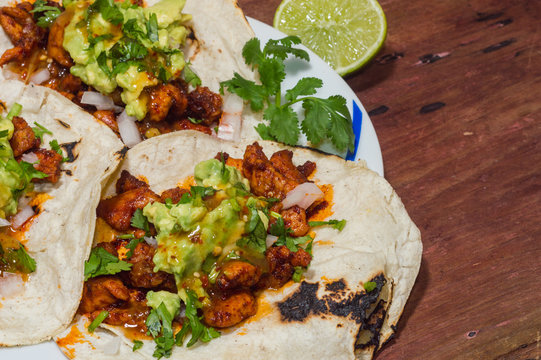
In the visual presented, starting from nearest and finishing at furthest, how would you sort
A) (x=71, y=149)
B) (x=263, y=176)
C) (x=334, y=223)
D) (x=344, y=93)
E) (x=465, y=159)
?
(x=334, y=223) → (x=263, y=176) → (x=71, y=149) → (x=344, y=93) → (x=465, y=159)

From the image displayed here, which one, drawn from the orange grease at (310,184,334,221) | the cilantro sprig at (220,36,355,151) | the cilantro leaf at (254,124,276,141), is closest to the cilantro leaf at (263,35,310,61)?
the cilantro sprig at (220,36,355,151)

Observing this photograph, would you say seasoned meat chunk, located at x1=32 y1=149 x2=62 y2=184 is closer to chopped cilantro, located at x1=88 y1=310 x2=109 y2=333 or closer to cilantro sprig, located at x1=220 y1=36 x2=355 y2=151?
chopped cilantro, located at x1=88 y1=310 x2=109 y2=333

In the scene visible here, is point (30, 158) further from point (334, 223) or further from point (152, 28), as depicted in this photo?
point (334, 223)

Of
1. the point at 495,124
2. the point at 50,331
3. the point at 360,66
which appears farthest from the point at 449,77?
the point at 50,331

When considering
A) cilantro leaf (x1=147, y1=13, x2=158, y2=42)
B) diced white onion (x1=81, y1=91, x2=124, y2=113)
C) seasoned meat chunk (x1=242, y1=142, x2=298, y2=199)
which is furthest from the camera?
diced white onion (x1=81, y1=91, x2=124, y2=113)

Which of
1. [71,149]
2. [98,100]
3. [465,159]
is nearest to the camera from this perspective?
[71,149]

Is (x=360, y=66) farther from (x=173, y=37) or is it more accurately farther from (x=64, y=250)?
(x=64, y=250)

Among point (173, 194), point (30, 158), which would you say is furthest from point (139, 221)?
point (30, 158)
